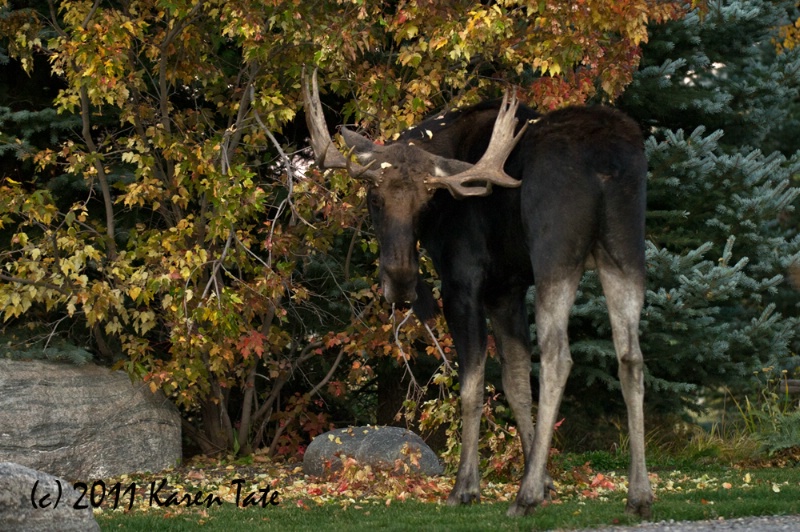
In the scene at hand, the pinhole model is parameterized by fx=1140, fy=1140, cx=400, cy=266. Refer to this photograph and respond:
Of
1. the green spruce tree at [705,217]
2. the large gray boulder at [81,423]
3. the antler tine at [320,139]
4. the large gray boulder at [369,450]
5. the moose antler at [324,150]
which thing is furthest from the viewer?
the green spruce tree at [705,217]

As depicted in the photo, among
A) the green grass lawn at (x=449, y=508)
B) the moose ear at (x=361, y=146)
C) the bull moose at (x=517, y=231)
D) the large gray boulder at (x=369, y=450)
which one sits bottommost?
the green grass lawn at (x=449, y=508)

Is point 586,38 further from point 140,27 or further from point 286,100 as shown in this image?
point 140,27

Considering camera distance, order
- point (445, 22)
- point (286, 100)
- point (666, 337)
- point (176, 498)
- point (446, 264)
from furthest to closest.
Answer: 1. point (666, 337)
2. point (286, 100)
3. point (445, 22)
4. point (176, 498)
5. point (446, 264)

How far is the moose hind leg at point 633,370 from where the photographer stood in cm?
726

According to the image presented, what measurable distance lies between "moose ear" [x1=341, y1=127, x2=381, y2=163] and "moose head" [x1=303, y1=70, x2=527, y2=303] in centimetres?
10

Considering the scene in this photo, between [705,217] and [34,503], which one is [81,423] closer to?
[34,503]

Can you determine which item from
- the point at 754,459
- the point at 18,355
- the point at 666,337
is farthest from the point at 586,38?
the point at 18,355

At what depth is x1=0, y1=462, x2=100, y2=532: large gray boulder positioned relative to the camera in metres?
6.27

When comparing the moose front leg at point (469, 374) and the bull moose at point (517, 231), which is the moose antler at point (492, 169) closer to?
the bull moose at point (517, 231)

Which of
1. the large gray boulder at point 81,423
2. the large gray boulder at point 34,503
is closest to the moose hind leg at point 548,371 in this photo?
the large gray boulder at point 34,503

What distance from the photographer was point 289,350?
13609 millimetres

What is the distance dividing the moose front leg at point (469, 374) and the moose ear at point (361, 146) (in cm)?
115

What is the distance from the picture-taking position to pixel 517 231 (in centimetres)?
815

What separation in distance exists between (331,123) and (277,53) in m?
2.59
